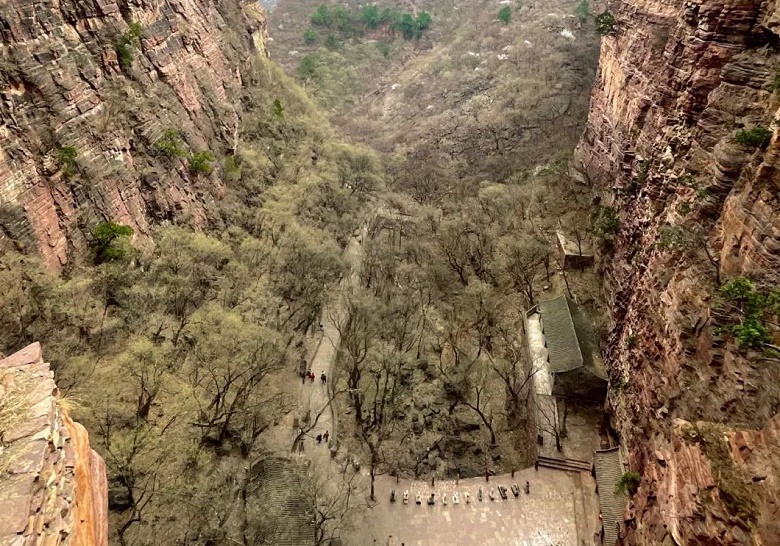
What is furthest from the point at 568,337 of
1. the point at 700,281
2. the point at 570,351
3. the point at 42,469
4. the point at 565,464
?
the point at 42,469

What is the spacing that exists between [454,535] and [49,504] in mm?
24752

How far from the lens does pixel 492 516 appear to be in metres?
31.0

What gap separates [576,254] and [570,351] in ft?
47.7

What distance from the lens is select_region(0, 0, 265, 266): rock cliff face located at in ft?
99.9

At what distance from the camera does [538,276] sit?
5203 centimetres

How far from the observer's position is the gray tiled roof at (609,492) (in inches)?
1095

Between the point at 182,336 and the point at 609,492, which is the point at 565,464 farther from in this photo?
the point at 182,336

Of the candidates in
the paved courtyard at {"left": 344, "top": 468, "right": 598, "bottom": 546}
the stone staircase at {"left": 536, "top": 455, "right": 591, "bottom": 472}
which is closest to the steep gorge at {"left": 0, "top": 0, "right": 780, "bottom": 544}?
the stone staircase at {"left": 536, "top": 455, "right": 591, "bottom": 472}

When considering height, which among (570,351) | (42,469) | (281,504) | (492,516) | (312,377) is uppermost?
(42,469)

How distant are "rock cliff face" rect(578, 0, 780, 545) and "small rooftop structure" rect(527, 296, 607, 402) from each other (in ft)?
5.49

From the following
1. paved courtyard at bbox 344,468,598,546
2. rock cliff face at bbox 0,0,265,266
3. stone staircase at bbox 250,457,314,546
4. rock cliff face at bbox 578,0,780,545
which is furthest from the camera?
rock cliff face at bbox 0,0,265,266

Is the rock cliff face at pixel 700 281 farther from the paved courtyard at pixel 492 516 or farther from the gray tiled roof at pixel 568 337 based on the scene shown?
the paved courtyard at pixel 492 516

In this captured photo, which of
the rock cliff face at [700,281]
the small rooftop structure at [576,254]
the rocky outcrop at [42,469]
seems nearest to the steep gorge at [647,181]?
the rock cliff face at [700,281]

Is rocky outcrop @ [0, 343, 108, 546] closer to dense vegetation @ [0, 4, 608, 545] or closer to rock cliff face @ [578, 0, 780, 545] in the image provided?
dense vegetation @ [0, 4, 608, 545]
